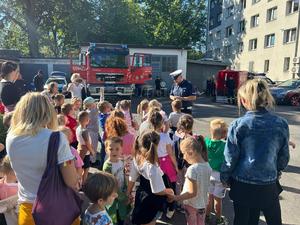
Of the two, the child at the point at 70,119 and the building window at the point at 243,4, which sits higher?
the building window at the point at 243,4

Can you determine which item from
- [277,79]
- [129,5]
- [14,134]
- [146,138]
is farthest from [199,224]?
[129,5]

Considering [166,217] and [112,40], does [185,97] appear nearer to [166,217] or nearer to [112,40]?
[166,217]

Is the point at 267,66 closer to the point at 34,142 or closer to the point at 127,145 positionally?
the point at 127,145

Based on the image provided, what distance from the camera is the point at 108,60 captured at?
19.3 meters

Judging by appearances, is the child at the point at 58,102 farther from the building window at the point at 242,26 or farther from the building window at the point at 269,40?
the building window at the point at 242,26

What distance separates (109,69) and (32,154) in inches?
672

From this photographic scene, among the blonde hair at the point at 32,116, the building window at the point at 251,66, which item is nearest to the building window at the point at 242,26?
the building window at the point at 251,66

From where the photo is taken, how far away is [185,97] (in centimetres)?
665

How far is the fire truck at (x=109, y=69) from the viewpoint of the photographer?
18703 mm

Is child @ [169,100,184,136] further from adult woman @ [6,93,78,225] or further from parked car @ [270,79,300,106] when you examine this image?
parked car @ [270,79,300,106]

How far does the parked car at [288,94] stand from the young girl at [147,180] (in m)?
17.2

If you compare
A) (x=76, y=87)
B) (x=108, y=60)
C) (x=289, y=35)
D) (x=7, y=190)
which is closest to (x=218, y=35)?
(x=289, y=35)

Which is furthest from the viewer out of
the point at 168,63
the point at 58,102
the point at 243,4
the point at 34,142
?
the point at 243,4

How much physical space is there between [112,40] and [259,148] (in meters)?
37.0
